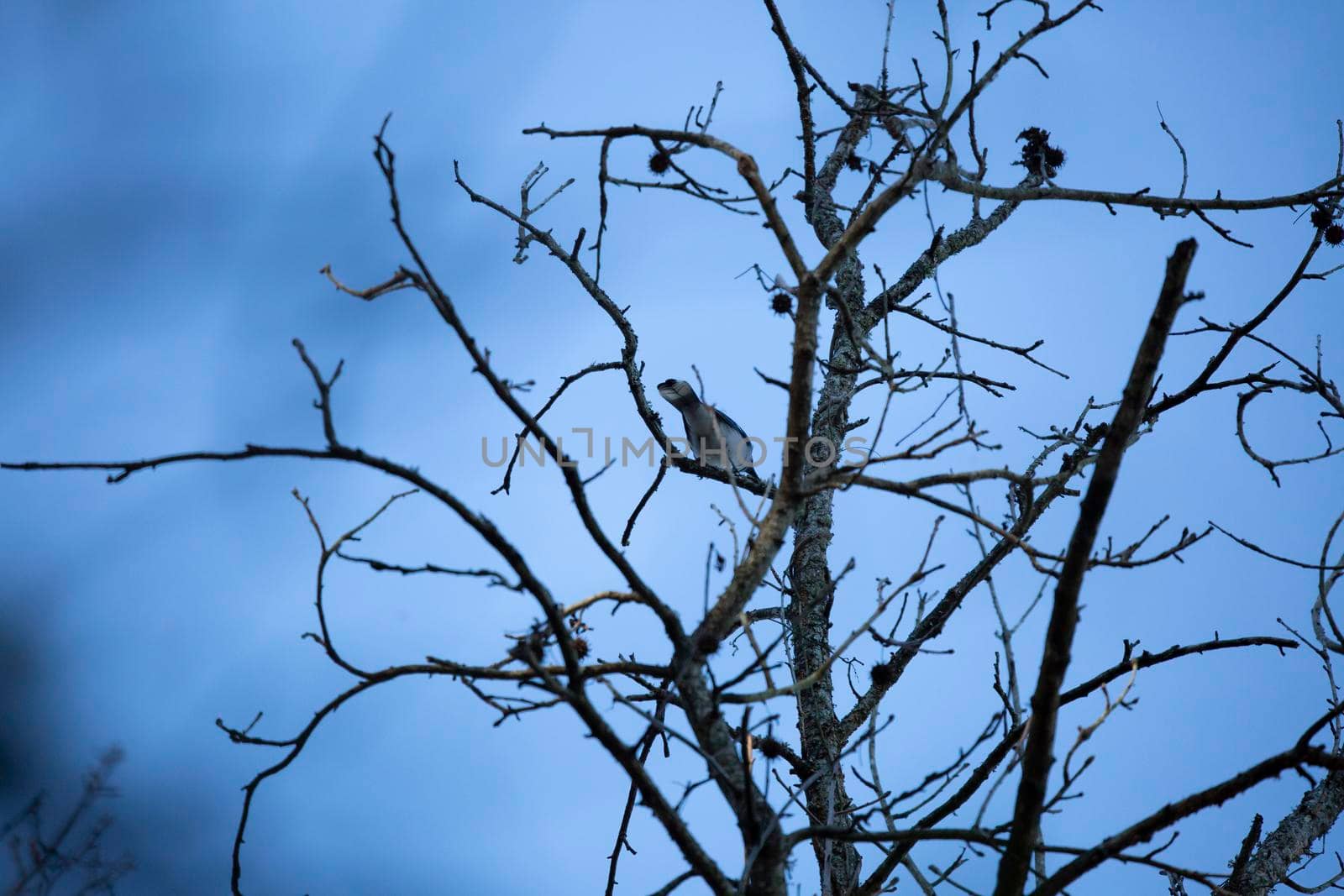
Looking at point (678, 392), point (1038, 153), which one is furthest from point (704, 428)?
point (1038, 153)

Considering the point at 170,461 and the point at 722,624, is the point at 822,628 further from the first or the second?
the point at 170,461

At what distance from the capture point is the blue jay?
8578mm

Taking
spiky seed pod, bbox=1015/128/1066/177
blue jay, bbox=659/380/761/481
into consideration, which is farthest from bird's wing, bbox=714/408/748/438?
spiky seed pod, bbox=1015/128/1066/177

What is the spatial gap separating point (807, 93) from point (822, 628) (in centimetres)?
287

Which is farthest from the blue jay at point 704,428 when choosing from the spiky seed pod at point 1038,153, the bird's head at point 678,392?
the spiky seed pod at point 1038,153

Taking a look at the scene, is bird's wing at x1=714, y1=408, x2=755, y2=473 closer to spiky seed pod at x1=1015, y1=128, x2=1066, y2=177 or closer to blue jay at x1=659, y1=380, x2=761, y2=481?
blue jay at x1=659, y1=380, x2=761, y2=481

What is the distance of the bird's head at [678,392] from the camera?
8547 millimetres

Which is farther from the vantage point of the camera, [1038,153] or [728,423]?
[728,423]

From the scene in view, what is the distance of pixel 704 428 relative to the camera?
28.7 feet

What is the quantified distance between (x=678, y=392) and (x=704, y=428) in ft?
1.29

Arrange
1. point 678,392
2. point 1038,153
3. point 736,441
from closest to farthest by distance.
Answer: point 1038,153 → point 678,392 → point 736,441

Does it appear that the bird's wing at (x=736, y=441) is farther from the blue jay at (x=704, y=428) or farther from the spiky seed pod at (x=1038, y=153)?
the spiky seed pod at (x=1038, y=153)

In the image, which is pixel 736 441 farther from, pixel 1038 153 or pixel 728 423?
pixel 1038 153

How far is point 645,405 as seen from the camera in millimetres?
5820
